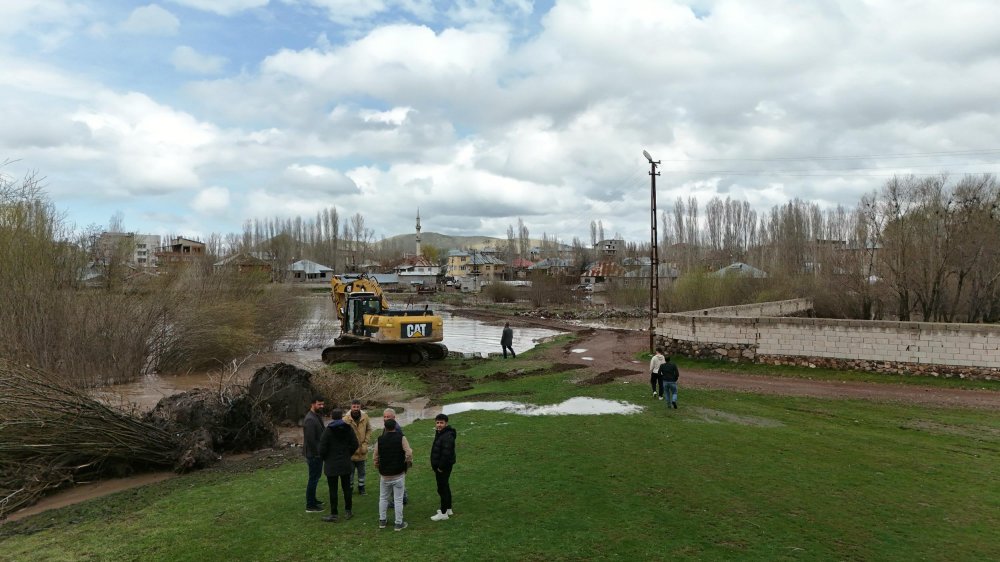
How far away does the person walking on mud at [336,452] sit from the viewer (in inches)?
331

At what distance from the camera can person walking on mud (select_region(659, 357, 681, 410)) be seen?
1622 cm

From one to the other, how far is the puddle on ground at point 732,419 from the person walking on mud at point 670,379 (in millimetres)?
626

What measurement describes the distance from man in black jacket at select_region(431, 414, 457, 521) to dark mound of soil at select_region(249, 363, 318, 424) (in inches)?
374

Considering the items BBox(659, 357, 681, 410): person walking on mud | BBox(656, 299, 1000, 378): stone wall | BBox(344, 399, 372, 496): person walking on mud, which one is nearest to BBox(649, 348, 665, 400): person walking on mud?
BBox(659, 357, 681, 410): person walking on mud

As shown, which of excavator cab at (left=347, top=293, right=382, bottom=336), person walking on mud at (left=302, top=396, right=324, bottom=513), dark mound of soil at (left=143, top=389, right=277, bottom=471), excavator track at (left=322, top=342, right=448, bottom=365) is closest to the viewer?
person walking on mud at (left=302, top=396, right=324, bottom=513)

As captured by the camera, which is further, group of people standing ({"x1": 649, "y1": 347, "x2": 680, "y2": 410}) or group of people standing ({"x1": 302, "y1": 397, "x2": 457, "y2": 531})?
group of people standing ({"x1": 649, "y1": 347, "x2": 680, "y2": 410})

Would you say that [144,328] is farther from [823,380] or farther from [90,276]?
[823,380]

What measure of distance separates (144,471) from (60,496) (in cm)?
150

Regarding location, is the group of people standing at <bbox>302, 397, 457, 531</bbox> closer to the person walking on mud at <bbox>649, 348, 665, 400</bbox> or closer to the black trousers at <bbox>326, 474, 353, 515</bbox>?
the black trousers at <bbox>326, 474, 353, 515</bbox>

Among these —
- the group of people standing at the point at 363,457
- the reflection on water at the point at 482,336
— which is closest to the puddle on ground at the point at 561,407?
the group of people standing at the point at 363,457

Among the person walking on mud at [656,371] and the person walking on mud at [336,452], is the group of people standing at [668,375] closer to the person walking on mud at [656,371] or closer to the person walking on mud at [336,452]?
the person walking on mud at [656,371]

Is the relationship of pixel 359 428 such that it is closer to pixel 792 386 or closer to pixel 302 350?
pixel 792 386

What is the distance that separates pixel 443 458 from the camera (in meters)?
8.08

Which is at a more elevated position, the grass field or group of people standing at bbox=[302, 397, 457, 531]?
group of people standing at bbox=[302, 397, 457, 531]
